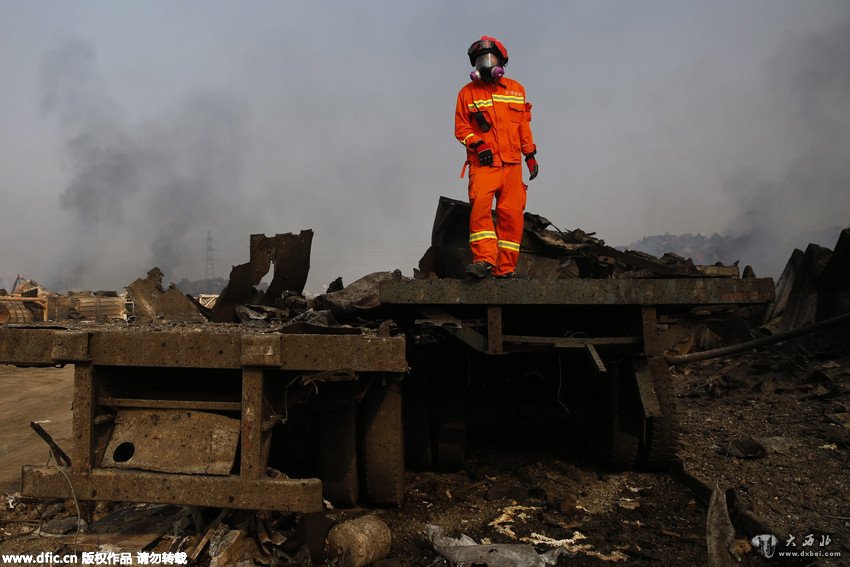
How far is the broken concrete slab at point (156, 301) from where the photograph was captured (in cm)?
357

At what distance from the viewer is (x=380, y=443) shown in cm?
292

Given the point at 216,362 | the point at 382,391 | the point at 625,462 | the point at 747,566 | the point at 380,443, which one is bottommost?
the point at 747,566

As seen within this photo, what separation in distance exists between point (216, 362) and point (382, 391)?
93 centimetres

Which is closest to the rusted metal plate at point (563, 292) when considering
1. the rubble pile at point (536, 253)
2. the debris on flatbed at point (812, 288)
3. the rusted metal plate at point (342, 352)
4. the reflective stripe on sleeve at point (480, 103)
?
the rusted metal plate at point (342, 352)

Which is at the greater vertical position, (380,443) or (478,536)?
(380,443)

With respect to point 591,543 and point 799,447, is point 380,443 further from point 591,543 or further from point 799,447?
point 799,447

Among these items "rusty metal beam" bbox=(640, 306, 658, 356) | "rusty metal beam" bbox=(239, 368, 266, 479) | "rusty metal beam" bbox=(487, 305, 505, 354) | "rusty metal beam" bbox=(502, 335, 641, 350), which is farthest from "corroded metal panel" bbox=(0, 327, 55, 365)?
"rusty metal beam" bbox=(640, 306, 658, 356)

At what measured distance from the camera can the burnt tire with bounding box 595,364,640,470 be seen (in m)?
3.43

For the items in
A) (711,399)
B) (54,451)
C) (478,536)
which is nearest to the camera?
(54,451)

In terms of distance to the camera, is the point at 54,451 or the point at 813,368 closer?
the point at 54,451

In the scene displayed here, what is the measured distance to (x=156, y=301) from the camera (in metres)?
3.71

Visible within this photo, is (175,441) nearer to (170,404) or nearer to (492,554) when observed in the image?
(170,404)

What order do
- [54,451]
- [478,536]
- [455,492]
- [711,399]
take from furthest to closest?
[711,399], [455,492], [478,536], [54,451]

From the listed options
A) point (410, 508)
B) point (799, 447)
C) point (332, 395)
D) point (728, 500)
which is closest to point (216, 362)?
point (332, 395)
